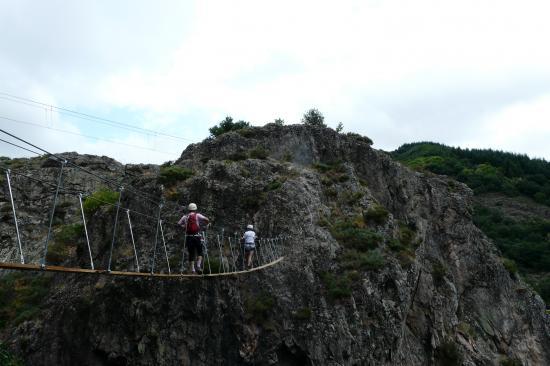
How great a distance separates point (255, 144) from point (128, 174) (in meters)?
11.5

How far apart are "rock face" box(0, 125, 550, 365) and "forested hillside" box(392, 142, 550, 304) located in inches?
1294

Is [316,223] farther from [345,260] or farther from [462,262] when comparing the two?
[462,262]

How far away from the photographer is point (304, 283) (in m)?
14.1

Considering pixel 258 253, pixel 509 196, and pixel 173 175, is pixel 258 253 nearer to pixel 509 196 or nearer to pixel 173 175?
pixel 173 175

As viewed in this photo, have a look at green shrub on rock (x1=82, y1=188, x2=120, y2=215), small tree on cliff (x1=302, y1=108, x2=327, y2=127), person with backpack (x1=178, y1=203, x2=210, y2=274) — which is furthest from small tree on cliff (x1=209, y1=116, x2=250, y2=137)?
person with backpack (x1=178, y1=203, x2=210, y2=274)

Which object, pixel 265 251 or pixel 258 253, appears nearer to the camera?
pixel 265 251

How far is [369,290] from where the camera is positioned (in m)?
14.3

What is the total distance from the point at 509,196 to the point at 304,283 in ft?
222

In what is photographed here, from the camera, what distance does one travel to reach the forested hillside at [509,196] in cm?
5894

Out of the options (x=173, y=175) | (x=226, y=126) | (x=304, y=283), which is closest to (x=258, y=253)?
(x=304, y=283)

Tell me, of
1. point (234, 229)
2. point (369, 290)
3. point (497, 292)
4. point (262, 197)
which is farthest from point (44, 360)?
point (497, 292)

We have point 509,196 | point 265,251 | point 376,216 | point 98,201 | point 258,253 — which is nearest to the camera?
point 265,251

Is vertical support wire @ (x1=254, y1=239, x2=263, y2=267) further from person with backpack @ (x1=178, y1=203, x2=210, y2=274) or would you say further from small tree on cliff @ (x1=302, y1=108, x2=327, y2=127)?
small tree on cliff @ (x1=302, y1=108, x2=327, y2=127)

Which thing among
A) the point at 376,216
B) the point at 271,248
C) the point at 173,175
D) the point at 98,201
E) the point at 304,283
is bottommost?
the point at 304,283
